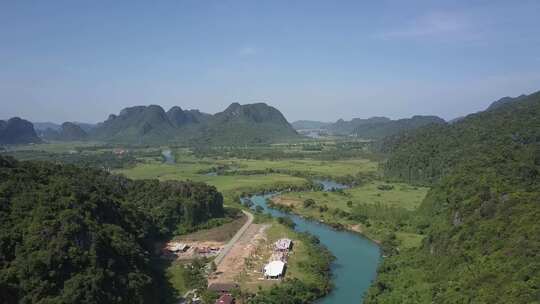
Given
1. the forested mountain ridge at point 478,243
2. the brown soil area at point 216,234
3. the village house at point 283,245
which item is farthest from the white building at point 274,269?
the brown soil area at point 216,234

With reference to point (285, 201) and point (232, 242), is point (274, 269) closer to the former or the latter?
point (232, 242)

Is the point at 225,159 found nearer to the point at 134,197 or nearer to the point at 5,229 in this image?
the point at 134,197

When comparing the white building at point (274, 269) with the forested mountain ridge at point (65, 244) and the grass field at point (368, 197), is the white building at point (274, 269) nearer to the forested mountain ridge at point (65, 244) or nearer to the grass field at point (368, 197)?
the forested mountain ridge at point (65, 244)

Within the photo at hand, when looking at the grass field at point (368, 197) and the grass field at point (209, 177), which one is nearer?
the grass field at point (368, 197)

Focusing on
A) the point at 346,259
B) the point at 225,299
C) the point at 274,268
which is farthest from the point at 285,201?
the point at 225,299

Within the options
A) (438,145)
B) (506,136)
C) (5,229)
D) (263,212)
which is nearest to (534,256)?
(5,229)
